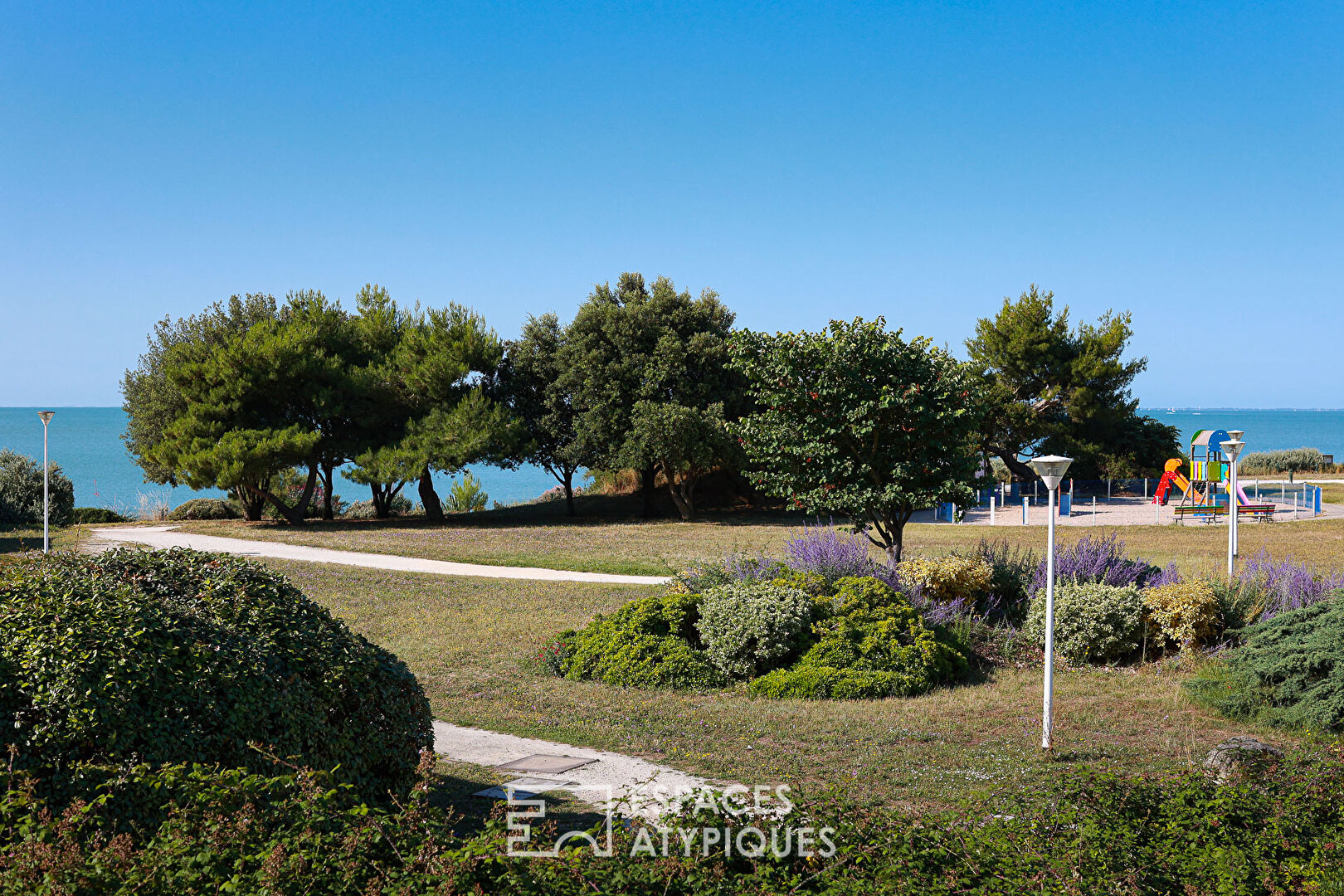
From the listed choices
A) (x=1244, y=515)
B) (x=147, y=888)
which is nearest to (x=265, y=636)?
(x=147, y=888)

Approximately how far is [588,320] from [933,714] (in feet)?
→ 72.3

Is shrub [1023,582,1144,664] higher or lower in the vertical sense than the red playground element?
lower

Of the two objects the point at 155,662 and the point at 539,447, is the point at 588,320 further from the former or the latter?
the point at 155,662

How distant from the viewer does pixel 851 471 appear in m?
11.9

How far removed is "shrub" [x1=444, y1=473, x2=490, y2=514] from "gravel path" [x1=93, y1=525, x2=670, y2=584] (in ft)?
37.6

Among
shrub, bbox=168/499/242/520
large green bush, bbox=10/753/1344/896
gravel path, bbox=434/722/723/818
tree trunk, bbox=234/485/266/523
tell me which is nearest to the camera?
large green bush, bbox=10/753/1344/896

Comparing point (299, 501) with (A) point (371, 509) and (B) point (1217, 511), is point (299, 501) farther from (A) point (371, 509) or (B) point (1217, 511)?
(B) point (1217, 511)

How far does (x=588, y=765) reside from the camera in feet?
20.6

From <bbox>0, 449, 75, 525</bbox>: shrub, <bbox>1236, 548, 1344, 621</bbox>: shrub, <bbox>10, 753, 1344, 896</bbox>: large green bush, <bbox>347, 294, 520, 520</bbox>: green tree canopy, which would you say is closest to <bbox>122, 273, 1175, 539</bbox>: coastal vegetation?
<bbox>347, 294, 520, 520</bbox>: green tree canopy

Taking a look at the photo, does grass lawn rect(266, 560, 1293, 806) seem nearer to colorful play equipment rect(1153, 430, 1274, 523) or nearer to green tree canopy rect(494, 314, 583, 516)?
colorful play equipment rect(1153, 430, 1274, 523)

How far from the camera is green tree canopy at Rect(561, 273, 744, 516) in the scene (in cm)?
2706

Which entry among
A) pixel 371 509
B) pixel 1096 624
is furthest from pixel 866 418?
pixel 371 509

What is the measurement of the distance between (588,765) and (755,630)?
115 inches

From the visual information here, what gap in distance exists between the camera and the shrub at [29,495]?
82.4 ft
